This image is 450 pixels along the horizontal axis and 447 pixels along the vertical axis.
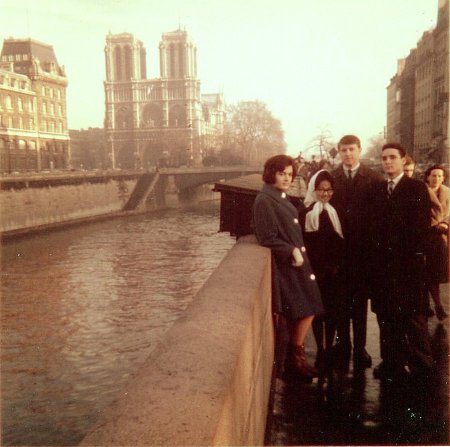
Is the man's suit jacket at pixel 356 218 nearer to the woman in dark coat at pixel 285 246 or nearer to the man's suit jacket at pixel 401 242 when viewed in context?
the man's suit jacket at pixel 401 242

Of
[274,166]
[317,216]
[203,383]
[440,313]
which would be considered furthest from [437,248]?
[203,383]

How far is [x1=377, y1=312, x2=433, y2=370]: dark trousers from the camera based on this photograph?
3.77 metres

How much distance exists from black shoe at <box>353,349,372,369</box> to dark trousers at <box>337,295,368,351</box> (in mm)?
28

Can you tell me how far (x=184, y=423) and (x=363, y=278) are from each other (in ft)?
9.28

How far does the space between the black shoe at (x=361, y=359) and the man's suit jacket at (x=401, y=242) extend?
1.12 feet

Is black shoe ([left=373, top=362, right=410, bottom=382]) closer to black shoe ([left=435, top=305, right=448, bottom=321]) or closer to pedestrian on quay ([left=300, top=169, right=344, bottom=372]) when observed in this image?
pedestrian on quay ([left=300, top=169, right=344, bottom=372])

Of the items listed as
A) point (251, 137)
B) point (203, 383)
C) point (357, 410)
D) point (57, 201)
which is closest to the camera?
point (203, 383)

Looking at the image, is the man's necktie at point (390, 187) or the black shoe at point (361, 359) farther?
the black shoe at point (361, 359)

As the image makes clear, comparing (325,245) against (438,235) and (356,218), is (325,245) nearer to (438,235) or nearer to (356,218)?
(356,218)

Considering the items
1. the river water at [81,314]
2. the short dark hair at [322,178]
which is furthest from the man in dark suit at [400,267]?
the river water at [81,314]

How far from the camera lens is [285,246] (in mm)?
3555

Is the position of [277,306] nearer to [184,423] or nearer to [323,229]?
[323,229]

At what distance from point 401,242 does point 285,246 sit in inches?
30.9

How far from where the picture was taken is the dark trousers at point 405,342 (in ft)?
12.4
